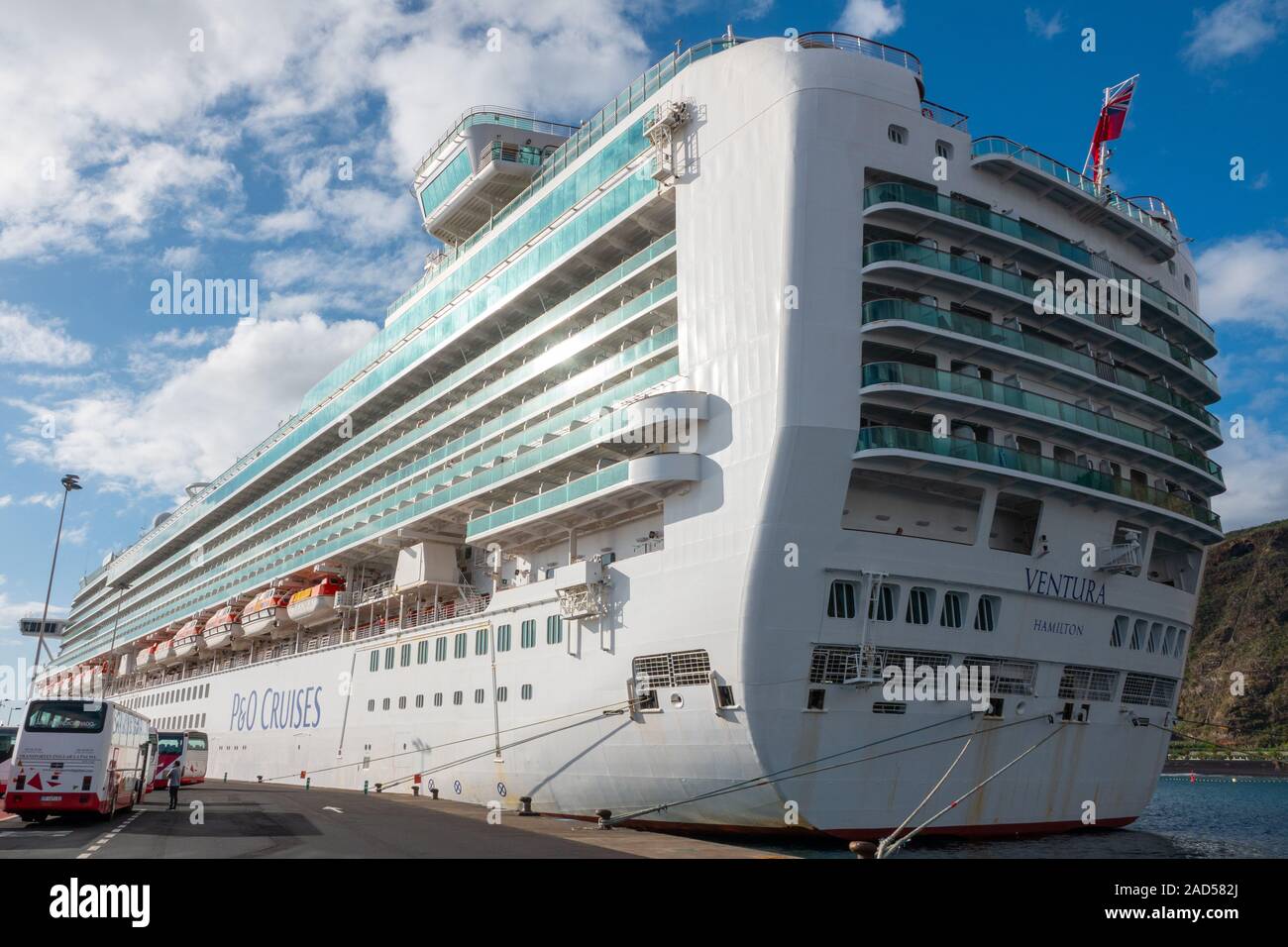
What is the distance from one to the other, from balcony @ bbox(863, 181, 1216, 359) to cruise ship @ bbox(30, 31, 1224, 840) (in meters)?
0.10

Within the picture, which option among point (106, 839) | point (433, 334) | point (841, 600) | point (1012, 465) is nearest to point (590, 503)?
point (841, 600)

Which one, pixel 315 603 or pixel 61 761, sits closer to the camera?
pixel 61 761

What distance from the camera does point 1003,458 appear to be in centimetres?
2202

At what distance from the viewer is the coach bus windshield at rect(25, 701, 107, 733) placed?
67.3 ft

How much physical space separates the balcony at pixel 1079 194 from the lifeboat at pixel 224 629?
44630 mm

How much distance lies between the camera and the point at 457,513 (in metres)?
33.6

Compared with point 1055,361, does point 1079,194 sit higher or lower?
higher

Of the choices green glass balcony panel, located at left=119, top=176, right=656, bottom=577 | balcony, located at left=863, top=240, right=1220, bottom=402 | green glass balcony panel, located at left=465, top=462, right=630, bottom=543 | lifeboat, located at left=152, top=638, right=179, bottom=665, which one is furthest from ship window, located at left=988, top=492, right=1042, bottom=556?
lifeboat, located at left=152, top=638, right=179, bottom=665

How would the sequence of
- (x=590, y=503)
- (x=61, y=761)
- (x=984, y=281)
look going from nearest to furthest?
1. (x=61, y=761)
2. (x=984, y=281)
3. (x=590, y=503)

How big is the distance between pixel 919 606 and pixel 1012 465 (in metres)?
3.92

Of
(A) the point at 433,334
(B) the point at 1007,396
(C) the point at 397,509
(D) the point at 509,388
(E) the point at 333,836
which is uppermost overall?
(A) the point at 433,334

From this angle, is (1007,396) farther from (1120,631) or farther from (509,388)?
(509,388)
